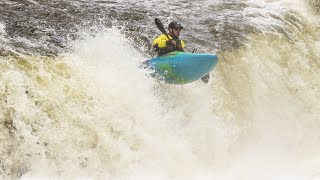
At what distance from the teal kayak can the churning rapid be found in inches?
9.1

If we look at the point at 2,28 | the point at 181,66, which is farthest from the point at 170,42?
the point at 2,28

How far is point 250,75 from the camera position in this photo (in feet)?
28.0

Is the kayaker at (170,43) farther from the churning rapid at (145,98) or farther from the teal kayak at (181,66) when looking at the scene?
the churning rapid at (145,98)

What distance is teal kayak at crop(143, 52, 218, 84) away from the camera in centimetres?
664

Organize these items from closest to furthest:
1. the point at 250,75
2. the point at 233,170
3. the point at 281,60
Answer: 1. the point at 233,170
2. the point at 250,75
3. the point at 281,60

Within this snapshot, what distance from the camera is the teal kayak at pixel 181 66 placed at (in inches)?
262

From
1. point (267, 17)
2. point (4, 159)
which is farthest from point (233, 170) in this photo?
point (267, 17)

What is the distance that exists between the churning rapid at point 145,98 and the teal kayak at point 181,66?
231 millimetres

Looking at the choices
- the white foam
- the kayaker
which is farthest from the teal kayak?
the white foam

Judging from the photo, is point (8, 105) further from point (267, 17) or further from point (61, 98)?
point (267, 17)

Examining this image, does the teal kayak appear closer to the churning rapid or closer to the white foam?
the churning rapid

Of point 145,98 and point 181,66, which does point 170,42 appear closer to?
point 181,66

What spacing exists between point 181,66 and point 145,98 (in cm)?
72

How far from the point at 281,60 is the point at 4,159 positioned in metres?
5.99
